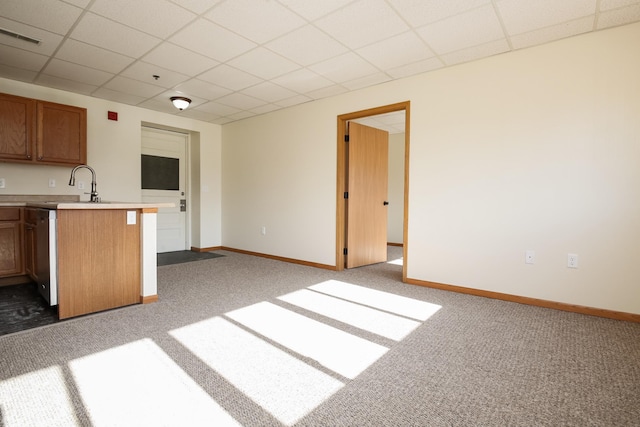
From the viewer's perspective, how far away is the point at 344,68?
3.53 meters

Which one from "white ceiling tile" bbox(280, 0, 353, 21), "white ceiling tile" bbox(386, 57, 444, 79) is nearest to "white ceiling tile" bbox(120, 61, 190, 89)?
"white ceiling tile" bbox(280, 0, 353, 21)

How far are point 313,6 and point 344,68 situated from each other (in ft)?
3.74

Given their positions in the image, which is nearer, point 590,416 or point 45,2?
point 590,416

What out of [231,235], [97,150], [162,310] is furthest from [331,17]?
[231,235]

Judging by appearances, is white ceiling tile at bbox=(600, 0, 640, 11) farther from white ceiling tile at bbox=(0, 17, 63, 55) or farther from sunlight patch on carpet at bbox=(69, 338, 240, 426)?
white ceiling tile at bbox=(0, 17, 63, 55)

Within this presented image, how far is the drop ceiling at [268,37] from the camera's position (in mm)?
2441

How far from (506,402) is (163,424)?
4.98 feet

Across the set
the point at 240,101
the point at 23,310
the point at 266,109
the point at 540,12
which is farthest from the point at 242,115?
the point at 540,12

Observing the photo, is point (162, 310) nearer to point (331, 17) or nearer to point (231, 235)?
point (331, 17)

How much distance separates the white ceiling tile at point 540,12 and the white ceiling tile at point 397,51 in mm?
695

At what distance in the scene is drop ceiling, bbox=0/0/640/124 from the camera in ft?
8.01

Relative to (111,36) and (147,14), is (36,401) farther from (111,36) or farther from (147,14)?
(111,36)

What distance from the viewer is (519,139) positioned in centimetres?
303

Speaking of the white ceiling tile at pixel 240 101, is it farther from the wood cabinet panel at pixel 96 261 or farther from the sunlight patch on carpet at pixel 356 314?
the sunlight patch on carpet at pixel 356 314
